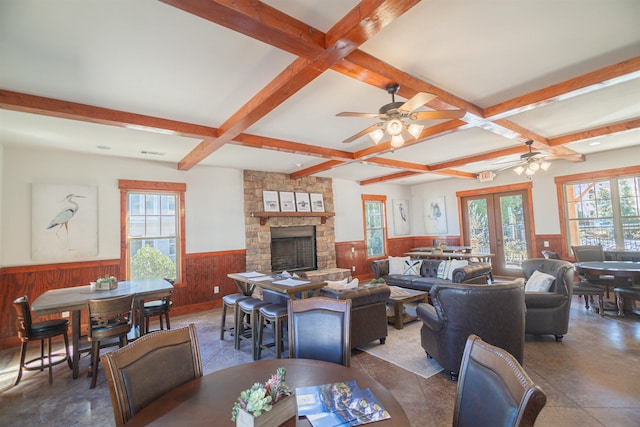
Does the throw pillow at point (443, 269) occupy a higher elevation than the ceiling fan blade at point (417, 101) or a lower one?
lower

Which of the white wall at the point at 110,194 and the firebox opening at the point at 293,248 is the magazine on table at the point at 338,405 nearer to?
the white wall at the point at 110,194

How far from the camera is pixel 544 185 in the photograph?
22.4 feet

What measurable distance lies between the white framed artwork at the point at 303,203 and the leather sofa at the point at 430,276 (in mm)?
2125

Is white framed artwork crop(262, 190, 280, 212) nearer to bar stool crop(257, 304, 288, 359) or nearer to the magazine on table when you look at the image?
bar stool crop(257, 304, 288, 359)

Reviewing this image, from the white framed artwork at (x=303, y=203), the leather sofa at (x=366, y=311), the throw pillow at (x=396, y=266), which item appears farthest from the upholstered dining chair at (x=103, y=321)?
the throw pillow at (x=396, y=266)

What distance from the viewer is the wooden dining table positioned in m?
2.88

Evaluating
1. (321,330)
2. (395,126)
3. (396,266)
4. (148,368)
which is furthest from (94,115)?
(396,266)

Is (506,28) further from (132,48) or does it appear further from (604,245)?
(604,245)

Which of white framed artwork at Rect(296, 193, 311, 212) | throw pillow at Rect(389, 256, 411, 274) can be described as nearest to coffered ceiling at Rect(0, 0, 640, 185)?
white framed artwork at Rect(296, 193, 311, 212)

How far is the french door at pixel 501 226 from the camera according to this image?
23.9ft

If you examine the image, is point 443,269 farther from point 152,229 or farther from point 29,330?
point 29,330

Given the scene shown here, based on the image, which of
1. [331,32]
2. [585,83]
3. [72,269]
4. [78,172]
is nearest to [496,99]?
[585,83]

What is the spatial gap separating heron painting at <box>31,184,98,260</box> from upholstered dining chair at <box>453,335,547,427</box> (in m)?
5.37

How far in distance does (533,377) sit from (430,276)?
293cm
